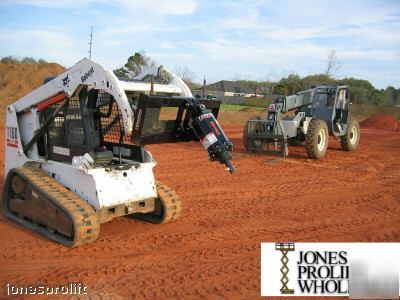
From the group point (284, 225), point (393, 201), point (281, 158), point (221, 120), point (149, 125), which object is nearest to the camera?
point (149, 125)

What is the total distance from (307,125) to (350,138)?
3.05 m

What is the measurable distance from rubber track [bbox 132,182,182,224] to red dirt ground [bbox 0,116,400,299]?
0.12 m

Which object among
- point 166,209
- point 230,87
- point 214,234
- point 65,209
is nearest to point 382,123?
point 214,234

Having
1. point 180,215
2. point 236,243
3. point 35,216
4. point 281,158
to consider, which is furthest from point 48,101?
point 281,158

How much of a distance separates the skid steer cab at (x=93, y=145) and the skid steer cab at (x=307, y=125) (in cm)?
691

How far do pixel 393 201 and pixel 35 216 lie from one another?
6.32 meters

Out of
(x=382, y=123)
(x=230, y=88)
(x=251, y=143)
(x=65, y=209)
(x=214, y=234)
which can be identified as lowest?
(x=214, y=234)

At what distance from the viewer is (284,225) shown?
21.2 ft

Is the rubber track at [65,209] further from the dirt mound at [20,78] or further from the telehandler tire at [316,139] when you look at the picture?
the dirt mound at [20,78]

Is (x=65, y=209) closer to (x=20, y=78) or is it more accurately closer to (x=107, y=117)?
(x=107, y=117)

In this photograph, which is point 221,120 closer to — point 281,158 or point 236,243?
point 281,158

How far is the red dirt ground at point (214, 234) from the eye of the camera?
14.6 feet

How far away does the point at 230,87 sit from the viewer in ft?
245

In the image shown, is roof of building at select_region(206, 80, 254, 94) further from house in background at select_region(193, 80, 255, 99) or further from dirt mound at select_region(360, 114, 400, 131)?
dirt mound at select_region(360, 114, 400, 131)
